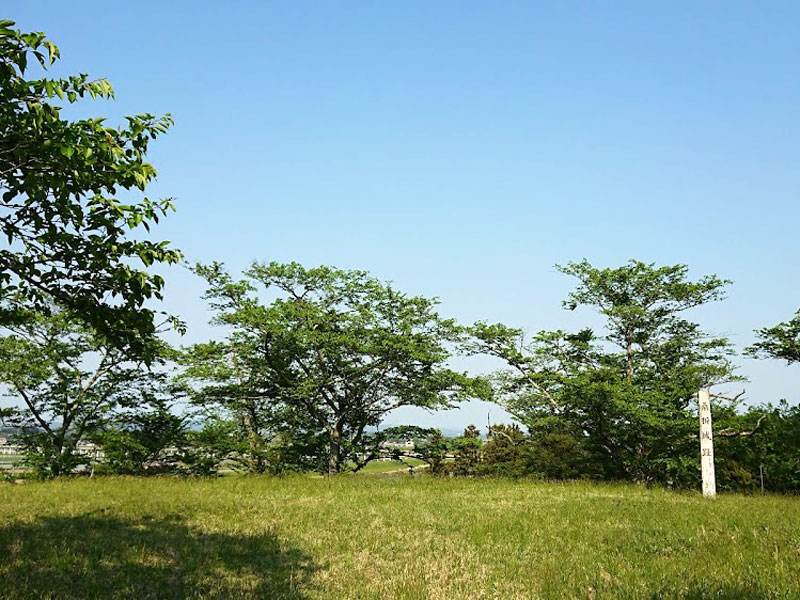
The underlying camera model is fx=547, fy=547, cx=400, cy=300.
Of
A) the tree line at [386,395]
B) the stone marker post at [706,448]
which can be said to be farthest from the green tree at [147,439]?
the stone marker post at [706,448]

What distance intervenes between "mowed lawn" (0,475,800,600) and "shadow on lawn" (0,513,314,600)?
26 mm

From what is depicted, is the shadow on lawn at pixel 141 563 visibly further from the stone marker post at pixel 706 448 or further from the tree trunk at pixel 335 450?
the tree trunk at pixel 335 450

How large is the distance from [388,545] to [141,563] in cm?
369

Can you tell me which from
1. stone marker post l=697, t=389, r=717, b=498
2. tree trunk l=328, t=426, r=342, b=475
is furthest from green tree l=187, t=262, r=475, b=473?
stone marker post l=697, t=389, r=717, b=498

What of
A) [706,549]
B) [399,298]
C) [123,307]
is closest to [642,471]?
[399,298]

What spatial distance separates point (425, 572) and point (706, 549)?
4.42 m

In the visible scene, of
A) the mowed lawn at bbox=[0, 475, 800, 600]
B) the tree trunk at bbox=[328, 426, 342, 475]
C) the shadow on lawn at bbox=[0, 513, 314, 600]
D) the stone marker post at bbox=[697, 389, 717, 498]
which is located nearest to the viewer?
the shadow on lawn at bbox=[0, 513, 314, 600]

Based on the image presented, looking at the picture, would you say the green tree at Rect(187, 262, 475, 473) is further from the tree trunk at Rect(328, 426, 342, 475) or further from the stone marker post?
the stone marker post

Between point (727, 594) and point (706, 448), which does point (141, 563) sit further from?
point (706, 448)

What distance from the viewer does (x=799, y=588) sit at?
6.09 meters

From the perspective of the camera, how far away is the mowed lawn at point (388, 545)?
6.50m

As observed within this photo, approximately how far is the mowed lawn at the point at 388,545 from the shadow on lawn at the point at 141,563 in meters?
0.03

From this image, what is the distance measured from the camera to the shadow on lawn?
631 centimetres

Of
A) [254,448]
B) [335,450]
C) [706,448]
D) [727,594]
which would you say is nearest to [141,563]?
[727,594]
